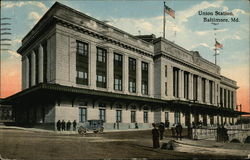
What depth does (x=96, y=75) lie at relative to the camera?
33.3m

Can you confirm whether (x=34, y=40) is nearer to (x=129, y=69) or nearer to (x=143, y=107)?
(x=129, y=69)

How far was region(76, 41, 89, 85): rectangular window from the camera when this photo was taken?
30.9 meters

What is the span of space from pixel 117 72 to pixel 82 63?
7366 millimetres

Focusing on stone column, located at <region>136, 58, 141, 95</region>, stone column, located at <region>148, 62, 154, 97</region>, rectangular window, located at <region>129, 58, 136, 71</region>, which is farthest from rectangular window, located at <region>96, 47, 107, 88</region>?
stone column, located at <region>148, 62, 154, 97</region>

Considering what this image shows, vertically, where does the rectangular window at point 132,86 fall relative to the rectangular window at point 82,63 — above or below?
below

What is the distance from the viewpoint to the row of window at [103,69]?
31234mm

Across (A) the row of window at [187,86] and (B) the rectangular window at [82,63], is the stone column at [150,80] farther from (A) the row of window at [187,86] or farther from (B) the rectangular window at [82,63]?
(B) the rectangular window at [82,63]

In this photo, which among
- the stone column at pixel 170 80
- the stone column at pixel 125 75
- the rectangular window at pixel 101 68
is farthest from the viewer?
the stone column at pixel 170 80

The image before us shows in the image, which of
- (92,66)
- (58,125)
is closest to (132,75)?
(92,66)

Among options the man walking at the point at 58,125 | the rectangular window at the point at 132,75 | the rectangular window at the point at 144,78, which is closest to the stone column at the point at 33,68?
the man walking at the point at 58,125

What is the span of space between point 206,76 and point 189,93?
34.0ft

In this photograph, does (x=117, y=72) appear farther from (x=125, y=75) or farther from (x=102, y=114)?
(x=102, y=114)

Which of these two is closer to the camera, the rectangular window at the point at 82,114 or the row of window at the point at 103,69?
the rectangular window at the point at 82,114

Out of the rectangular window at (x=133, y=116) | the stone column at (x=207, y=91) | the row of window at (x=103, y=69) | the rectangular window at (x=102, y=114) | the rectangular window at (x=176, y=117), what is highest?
the row of window at (x=103, y=69)
